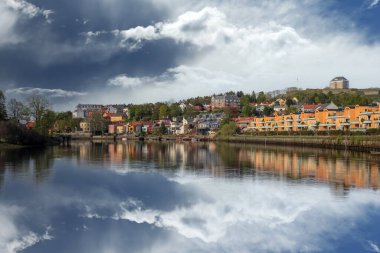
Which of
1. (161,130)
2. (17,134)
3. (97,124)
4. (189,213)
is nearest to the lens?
(189,213)

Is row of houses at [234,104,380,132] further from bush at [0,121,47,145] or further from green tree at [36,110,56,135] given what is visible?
bush at [0,121,47,145]

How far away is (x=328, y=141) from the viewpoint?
70188 mm

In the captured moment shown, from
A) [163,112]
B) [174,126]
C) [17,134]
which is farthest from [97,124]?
[17,134]

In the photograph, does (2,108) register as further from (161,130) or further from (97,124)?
(97,124)

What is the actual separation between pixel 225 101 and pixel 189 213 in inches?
6912

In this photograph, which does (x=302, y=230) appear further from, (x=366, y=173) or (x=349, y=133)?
(x=349, y=133)

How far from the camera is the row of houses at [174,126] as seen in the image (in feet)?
490

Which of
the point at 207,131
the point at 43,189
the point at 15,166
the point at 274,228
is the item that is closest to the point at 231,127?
the point at 207,131

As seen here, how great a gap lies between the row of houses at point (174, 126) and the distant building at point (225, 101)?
94.0ft

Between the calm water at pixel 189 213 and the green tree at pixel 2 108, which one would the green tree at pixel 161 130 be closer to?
the green tree at pixel 2 108

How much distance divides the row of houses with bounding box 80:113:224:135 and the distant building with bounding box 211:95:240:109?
94.0ft

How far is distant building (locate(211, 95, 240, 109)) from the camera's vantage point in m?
193

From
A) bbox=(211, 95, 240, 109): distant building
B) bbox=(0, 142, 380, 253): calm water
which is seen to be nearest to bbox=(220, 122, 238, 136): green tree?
bbox=(211, 95, 240, 109): distant building

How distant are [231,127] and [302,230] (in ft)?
341
